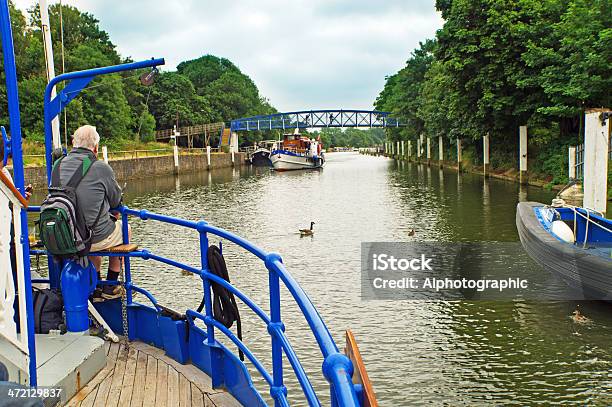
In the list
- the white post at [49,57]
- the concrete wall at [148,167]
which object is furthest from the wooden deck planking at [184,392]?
the concrete wall at [148,167]

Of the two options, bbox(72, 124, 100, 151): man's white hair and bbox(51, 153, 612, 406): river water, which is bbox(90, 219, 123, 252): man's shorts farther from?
bbox(51, 153, 612, 406): river water

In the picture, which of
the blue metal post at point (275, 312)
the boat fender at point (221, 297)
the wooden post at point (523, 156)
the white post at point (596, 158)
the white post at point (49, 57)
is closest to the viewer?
the blue metal post at point (275, 312)

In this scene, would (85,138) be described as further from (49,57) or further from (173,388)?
(49,57)

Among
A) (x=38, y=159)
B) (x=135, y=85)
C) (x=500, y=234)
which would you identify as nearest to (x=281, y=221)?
(x=500, y=234)

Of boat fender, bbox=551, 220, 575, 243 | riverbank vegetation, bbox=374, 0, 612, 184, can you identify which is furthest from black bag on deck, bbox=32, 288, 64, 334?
riverbank vegetation, bbox=374, 0, 612, 184

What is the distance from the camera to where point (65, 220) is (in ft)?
13.5

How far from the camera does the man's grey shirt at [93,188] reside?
14.4 ft

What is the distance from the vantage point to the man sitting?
4395 millimetres

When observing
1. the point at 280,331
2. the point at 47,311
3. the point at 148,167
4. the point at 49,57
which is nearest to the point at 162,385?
the point at 47,311

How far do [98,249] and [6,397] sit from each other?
99.1 inches

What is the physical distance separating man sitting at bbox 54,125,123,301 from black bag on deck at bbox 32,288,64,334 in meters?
0.45

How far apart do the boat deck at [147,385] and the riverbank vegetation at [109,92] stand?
19688 mm

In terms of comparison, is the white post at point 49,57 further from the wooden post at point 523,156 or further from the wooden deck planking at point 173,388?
the wooden post at point 523,156

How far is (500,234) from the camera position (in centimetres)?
1422
